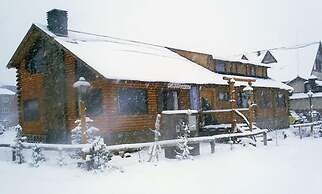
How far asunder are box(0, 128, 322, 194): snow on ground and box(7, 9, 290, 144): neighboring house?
12.8 feet

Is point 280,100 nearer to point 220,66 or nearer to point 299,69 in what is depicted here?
point 220,66

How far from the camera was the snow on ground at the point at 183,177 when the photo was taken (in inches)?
383

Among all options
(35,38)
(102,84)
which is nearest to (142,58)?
(102,84)

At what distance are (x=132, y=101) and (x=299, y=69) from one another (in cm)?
3534

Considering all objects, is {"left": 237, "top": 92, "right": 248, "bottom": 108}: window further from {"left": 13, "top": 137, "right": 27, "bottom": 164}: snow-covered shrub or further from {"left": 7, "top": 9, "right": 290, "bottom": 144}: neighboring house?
{"left": 13, "top": 137, "right": 27, "bottom": 164}: snow-covered shrub

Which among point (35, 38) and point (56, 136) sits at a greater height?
point (35, 38)

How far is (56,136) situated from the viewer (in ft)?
65.4

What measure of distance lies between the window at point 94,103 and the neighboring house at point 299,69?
2819 centimetres

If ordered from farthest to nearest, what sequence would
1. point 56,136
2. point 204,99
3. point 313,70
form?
point 313,70 < point 204,99 < point 56,136

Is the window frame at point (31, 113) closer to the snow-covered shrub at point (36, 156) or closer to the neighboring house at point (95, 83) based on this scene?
the neighboring house at point (95, 83)

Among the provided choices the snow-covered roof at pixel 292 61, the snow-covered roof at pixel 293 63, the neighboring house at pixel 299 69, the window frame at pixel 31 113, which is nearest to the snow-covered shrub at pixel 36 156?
the window frame at pixel 31 113

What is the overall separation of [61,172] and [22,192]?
112 inches

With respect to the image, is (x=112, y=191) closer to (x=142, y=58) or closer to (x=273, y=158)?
(x=273, y=158)

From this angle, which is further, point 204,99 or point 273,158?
point 204,99
